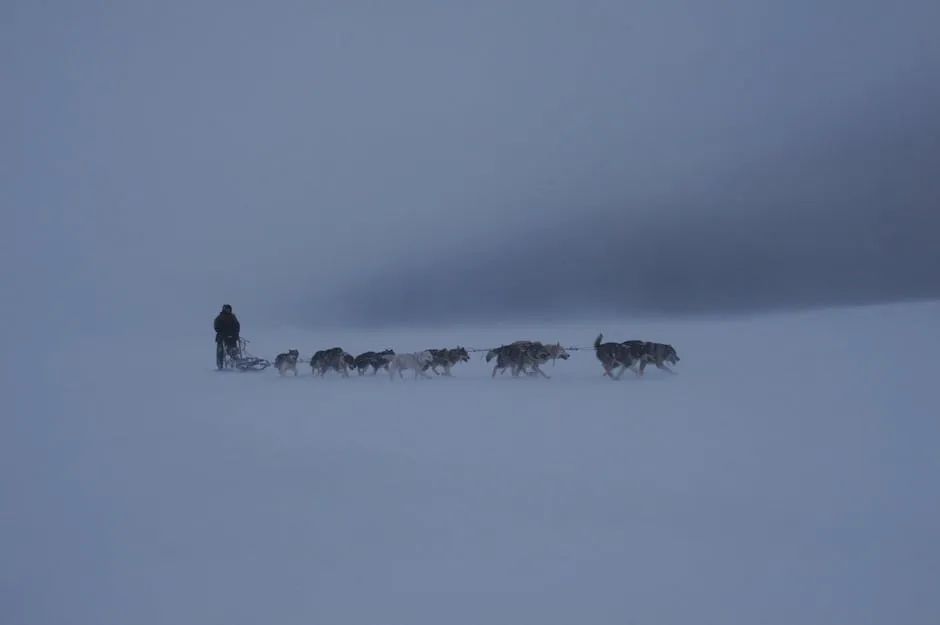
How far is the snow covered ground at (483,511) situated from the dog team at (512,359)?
6.42 ft

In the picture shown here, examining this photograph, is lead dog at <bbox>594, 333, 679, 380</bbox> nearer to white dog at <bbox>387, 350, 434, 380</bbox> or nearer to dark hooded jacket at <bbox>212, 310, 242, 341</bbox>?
white dog at <bbox>387, 350, 434, 380</bbox>

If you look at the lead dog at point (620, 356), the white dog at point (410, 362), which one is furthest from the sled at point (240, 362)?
the lead dog at point (620, 356)

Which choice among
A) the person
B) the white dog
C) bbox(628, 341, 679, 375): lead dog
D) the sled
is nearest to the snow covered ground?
bbox(628, 341, 679, 375): lead dog

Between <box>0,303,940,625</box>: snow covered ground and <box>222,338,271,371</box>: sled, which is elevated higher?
<box>222,338,271,371</box>: sled

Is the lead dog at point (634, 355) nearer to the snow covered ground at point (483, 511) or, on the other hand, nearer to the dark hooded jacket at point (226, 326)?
the snow covered ground at point (483, 511)

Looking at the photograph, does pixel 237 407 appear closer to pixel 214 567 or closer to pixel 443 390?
pixel 443 390

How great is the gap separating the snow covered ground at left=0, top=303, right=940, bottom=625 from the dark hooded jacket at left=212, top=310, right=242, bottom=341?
4859 millimetres

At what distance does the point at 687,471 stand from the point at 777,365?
6.46 m

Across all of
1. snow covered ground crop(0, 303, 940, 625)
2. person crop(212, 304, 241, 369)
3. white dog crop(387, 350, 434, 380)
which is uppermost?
person crop(212, 304, 241, 369)

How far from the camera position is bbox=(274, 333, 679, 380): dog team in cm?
835

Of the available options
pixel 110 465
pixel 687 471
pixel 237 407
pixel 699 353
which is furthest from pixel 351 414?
pixel 699 353

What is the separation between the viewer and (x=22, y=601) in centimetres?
221

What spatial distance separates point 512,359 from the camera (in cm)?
898

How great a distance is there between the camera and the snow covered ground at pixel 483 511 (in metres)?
2.15
